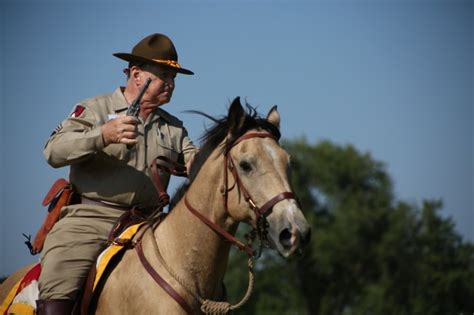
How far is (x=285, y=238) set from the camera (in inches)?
290

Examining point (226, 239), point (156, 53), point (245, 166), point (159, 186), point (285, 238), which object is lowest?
point (226, 239)

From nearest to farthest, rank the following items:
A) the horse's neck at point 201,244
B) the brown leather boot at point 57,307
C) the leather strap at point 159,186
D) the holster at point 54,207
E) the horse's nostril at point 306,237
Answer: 1. the horse's nostril at point 306,237
2. the horse's neck at point 201,244
3. the brown leather boot at point 57,307
4. the leather strap at point 159,186
5. the holster at point 54,207

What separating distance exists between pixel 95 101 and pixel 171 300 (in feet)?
8.44

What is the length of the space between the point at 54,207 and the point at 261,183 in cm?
257

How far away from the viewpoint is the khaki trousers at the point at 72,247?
8.27 m

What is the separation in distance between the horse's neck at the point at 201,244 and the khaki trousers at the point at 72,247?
0.78 metres

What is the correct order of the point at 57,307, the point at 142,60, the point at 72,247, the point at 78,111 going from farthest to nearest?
the point at 142,60
the point at 78,111
the point at 72,247
the point at 57,307

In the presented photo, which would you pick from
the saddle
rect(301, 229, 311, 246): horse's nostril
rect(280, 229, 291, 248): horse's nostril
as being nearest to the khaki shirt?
the saddle

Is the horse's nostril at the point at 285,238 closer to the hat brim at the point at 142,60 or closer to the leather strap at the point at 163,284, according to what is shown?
the leather strap at the point at 163,284

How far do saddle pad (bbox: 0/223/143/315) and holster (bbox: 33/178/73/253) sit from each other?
0.85 ft

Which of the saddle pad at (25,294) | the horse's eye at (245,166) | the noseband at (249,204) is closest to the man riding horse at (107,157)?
the saddle pad at (25,294)

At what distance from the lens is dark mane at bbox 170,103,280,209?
8.13 metres

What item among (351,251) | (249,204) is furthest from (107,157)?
(351,251)

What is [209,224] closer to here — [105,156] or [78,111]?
[105,156]
